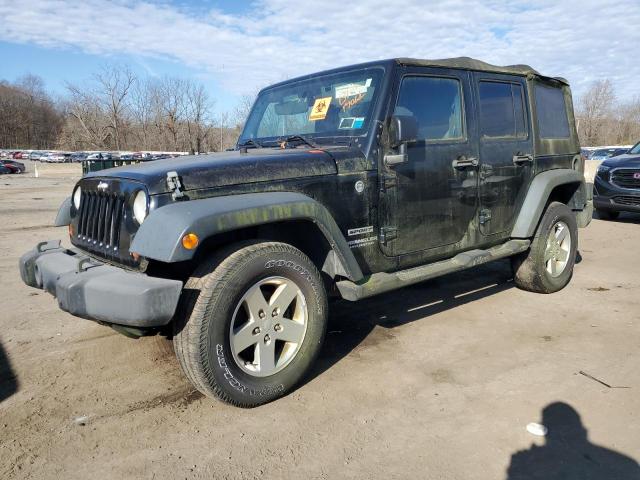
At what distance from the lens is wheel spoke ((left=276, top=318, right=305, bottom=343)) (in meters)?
3.02

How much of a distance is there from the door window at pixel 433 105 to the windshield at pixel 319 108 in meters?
0.26

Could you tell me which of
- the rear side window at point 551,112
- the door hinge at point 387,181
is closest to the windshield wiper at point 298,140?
the door hinge at point 387,181

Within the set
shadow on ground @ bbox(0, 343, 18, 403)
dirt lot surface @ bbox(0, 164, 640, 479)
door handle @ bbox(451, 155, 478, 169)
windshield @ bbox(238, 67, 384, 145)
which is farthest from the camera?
door handle @ bbox(451, 155, 478, 169)

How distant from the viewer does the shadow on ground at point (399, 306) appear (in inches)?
155

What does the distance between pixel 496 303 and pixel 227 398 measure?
3.16 metres

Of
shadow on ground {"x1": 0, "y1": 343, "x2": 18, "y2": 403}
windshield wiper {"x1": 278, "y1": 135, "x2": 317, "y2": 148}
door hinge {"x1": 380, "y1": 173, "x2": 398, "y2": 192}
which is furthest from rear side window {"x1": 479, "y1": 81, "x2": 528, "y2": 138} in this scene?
shadow on ground {"x1": 0, "y1": 343, "x2": 18, "y2": 403}

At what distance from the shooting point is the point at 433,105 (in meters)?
3.93

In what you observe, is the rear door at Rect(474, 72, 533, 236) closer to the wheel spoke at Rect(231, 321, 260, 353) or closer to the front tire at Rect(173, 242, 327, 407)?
the front tire at Rect(173, 242, 327, 407)

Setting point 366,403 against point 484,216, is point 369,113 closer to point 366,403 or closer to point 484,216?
point 484,216

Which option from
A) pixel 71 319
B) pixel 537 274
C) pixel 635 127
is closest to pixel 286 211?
pixel 71 319

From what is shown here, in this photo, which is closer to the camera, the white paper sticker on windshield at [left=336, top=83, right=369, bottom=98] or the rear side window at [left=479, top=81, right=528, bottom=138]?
the white paper sticker on windshield at [left=336, top=83, right=369, bottom=98]

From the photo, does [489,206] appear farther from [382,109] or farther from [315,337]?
[315,337]

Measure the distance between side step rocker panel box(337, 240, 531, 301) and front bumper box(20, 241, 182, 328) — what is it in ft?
4.08

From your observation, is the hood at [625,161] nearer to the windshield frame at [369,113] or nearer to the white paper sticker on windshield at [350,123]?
the windshield frame at [369,113]
